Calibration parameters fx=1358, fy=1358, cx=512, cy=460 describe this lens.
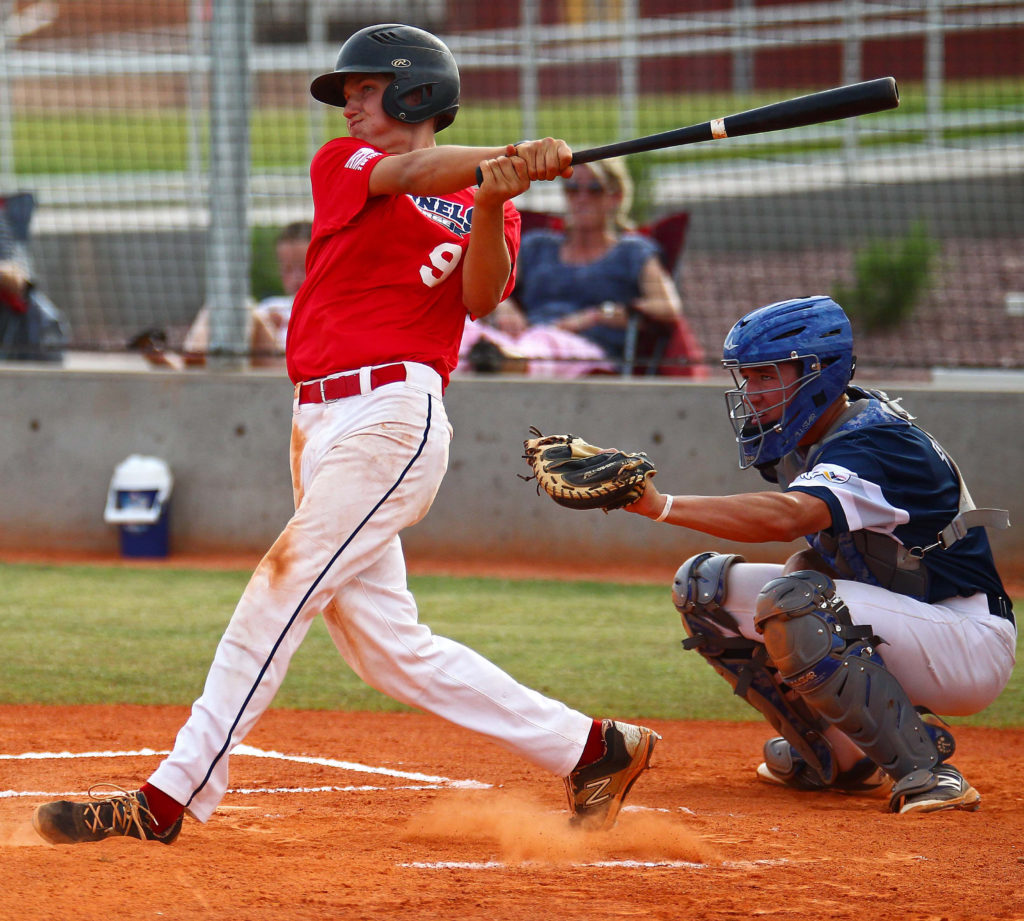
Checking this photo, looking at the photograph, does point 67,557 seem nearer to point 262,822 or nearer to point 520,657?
point 520,657

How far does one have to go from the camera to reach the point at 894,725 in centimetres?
348

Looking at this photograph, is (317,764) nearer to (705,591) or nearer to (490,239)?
(705,591)

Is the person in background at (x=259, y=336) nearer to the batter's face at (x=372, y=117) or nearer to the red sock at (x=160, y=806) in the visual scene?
the batter's face at (x=372, y=117)

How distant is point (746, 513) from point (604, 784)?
75 cm

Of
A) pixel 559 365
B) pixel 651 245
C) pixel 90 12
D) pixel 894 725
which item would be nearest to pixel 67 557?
pixel 559 365

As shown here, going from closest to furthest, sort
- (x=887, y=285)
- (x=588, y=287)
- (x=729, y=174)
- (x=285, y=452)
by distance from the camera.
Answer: (x=285, y=452) < (x=588, y=287) < (x=729, y=174) < (x=887, y=285)

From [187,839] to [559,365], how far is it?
5.23 meters

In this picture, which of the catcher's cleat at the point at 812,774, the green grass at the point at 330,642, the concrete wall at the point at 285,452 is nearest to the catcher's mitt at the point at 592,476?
the catcher's cleat at the point at 812,774

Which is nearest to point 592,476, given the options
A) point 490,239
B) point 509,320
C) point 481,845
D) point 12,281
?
point 490,239

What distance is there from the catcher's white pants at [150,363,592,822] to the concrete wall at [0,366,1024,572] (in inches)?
163

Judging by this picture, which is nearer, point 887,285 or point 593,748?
point 593,748

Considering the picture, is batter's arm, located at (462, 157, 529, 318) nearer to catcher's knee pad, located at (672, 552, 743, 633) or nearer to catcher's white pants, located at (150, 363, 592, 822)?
catcher's white pants, located at (150, 363, 592, 822)

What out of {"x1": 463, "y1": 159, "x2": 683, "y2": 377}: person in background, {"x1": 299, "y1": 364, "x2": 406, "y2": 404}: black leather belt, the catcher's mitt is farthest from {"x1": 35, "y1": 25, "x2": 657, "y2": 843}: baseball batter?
{"x1": 463, "y1": 159, "x2": 683, "y2": 377}: person in background

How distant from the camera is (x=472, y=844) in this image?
322cm
